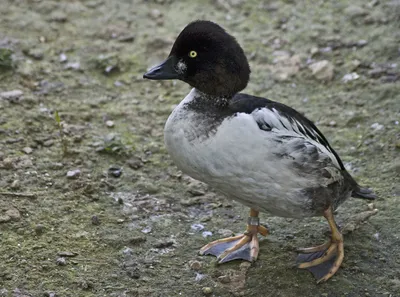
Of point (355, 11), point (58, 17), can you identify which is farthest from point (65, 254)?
point (355, 11)

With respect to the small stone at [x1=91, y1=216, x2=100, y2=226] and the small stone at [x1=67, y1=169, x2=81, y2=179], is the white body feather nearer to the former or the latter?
the small stone at [x1=91, y1=216, x2=100, y2=226]

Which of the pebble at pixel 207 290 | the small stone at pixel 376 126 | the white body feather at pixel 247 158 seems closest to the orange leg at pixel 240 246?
the pebble at pixel 207 290

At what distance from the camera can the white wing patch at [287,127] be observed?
3666 millimetres

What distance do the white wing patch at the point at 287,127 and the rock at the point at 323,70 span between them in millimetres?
2100

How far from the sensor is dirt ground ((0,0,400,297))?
3.84m

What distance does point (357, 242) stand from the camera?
4.16m

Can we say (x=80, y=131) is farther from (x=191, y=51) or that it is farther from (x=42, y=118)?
(x=191, y=51)

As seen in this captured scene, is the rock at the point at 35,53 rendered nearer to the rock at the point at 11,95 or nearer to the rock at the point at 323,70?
the rock at the point at 11,95

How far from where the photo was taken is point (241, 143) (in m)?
3.54

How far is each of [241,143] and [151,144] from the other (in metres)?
1.80

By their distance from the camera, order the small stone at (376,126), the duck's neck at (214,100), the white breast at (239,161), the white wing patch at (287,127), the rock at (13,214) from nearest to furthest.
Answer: the white breast at (239,161) < the white wing patch at (287,127) < the duck's neck at (214,100) < the rock at (13,214) < the small stone at (376,126)

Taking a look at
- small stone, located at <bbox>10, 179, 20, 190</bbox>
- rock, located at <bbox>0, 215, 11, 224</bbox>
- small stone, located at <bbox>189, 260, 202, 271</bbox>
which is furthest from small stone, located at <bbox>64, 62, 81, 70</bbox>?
small stone, located at <bbox>189, 260, 202, 271</bbox>

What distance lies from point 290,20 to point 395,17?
3.61 ft

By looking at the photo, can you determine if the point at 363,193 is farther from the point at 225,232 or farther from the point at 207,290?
the point at 207,290
